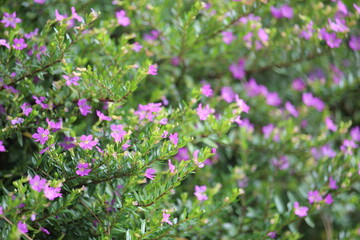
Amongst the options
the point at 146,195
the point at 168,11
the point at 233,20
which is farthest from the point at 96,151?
the point at 168,11

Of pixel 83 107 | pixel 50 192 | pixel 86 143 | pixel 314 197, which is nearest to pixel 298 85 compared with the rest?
pixel 314 197

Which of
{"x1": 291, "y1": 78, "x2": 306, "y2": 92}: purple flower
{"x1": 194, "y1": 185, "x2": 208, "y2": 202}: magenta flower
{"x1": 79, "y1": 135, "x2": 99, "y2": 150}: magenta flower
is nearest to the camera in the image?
{"x1": 79, "y1": 135, "x2": 99, "y2": 150}: magenta flower

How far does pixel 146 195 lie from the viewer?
3.95ft

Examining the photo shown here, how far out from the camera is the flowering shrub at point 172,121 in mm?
1194

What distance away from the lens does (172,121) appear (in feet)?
4.75

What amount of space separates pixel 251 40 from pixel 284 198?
91 centimetres

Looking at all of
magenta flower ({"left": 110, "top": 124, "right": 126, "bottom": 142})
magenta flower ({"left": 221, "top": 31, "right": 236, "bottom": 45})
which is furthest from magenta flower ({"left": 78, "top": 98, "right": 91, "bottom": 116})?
magenta flower ({"left": 221, "top": 31, "right": 236, "bottom": 45})

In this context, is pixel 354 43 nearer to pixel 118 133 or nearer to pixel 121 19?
pixel 121 19

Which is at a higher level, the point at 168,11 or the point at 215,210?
the point at 168,11

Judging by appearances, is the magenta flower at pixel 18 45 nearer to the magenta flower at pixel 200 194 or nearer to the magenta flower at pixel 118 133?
the magenta flower at pixel 118 133

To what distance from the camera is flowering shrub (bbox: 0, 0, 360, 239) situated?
47.0 inches

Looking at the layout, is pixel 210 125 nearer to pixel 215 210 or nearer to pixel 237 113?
pixel 237 113

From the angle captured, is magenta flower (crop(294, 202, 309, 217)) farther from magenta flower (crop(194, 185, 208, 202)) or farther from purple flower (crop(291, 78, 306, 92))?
purple flower (crop(291, 78, 306, 92))

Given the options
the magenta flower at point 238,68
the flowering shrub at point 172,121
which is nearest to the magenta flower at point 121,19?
the flowering shrub at point 172,121
